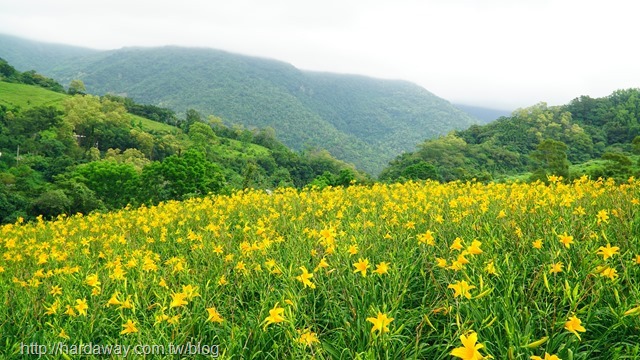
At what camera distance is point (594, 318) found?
2.12 metres

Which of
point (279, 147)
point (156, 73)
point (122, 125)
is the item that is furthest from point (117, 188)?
point (156, 73)

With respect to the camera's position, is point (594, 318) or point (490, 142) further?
point (490, 142)

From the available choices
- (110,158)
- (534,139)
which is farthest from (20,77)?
(534,139)

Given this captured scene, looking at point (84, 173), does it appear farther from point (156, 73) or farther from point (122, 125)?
point (156, 73)

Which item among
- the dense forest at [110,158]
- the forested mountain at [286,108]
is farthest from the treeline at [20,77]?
the forested mountain at [286,108]

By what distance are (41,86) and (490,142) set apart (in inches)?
3853

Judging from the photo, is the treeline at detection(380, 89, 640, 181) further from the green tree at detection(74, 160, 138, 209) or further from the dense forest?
the green tree at detection(74, 160, 138, 209)

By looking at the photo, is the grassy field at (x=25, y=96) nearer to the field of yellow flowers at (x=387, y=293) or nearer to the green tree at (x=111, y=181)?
the green tree at (x=111, y=181)

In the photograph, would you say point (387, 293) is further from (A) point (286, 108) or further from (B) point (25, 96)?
(A) point (286, 108)

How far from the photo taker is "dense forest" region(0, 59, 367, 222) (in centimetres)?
2678

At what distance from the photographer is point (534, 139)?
71750mm

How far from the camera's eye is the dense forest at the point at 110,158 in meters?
26.8

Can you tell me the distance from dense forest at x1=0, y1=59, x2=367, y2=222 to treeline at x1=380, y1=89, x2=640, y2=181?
1539 centimetres

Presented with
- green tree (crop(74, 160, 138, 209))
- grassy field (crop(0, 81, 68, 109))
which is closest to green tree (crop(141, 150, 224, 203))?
green tree (crop(74, 160, 138, 209))
